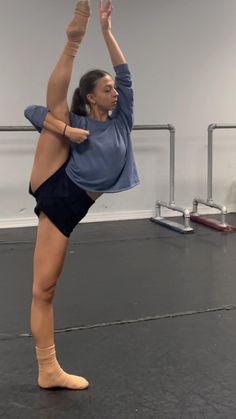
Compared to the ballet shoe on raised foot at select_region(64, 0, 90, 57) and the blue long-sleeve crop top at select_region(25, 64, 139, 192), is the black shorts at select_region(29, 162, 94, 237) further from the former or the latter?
the ballet shoe on raised foot at select_region(64, 0, 90, 57)

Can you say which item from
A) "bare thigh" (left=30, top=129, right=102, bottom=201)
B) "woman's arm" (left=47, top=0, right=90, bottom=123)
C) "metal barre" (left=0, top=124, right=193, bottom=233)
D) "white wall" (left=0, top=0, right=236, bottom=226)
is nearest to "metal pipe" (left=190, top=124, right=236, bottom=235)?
"metal barre" (left=0, top=124, right=193, bottom=233)

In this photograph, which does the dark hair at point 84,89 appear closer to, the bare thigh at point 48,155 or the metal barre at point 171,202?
the bare thigh at point 48,155

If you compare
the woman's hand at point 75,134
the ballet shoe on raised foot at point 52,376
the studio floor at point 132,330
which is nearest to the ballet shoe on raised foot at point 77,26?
the woman's hand at point 75,134

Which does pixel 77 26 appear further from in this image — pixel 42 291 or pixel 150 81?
pixel 150 81

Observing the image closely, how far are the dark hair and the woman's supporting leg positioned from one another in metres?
0.38

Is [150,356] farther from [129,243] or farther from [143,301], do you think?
[129,243]

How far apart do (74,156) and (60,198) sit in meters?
0.15

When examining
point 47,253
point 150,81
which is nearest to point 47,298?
point 47,253

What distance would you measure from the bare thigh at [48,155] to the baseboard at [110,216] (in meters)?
3.08

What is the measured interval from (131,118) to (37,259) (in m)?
0.59

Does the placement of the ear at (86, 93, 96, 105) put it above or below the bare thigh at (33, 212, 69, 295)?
above

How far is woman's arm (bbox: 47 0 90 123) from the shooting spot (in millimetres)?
1707

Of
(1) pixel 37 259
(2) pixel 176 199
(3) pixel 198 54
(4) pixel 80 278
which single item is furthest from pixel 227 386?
(3) pixel 198 54

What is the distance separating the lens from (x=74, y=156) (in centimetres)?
183
